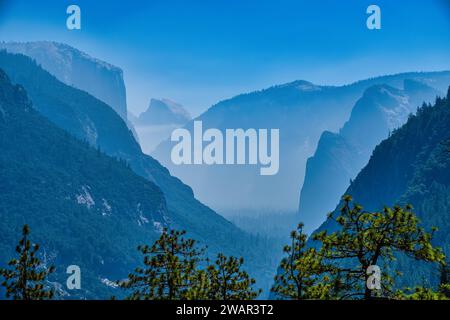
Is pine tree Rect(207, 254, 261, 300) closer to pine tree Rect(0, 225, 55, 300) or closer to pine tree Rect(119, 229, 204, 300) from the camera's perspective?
pine tree Rect(119, 229, 204, 300)

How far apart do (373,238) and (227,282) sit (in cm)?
1186

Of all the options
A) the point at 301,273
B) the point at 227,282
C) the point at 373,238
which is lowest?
the point at 301,273

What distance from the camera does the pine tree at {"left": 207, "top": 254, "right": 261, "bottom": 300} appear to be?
4084 centimetres

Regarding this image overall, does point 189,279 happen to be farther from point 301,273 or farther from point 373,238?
point 373,238

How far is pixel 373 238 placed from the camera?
32656mm

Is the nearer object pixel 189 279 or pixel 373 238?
pixel 373 238

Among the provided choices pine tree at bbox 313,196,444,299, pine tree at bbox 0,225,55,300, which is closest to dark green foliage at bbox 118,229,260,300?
pine tree at bbox 0,225,55,300

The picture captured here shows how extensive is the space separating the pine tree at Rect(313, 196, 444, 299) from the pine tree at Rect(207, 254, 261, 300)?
29.3ft

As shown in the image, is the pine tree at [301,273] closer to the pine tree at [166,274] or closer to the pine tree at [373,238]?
the pine tree at [373,238]


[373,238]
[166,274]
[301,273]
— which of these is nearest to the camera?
[373,238]

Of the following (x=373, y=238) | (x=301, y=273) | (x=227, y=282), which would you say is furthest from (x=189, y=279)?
(x=373, y=238)

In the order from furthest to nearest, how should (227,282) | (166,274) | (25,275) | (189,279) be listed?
(166,274) → (189,279) → (227,282) → (25,275)
